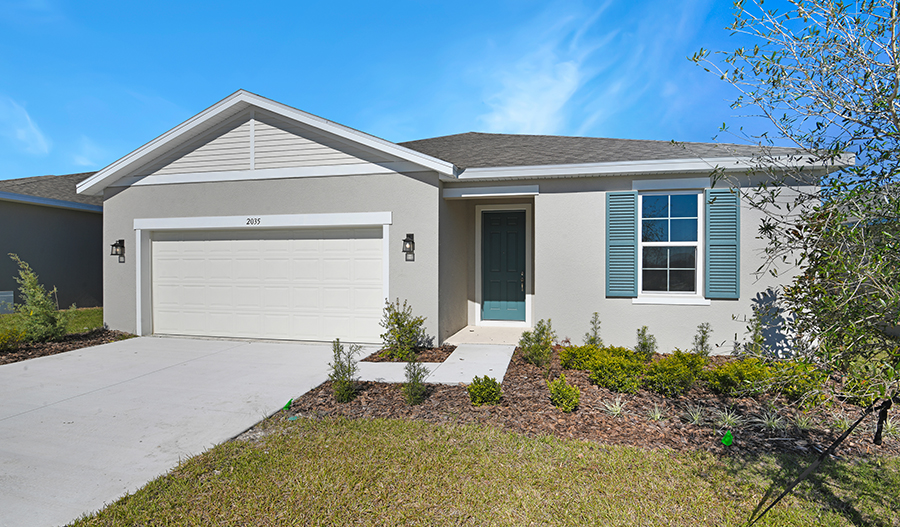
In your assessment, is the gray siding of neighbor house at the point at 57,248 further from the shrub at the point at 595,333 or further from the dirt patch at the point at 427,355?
the shrub at the point at 595,333

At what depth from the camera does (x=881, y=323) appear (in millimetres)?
2279

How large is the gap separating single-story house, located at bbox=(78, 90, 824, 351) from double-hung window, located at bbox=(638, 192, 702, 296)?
0.02 meters

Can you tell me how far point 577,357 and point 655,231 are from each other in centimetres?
273

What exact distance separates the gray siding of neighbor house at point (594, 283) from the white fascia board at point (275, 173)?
2541 mm

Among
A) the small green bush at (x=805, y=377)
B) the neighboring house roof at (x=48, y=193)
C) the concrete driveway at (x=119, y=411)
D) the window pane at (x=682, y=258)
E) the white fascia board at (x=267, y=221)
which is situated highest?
Answer: the neighboring house roof at (x=48, y=193)

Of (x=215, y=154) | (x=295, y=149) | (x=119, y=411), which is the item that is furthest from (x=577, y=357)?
(x=215, y=154)

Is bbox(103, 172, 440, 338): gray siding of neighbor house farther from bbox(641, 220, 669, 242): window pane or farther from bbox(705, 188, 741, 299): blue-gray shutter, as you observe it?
bbox(705, 188, 741, 299): blue-gray shutter

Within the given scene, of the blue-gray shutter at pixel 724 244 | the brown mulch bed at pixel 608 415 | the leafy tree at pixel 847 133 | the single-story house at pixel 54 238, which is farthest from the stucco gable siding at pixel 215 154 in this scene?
the blue-gray shutter at pixel 724 244

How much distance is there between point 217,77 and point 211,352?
7303 millimetres

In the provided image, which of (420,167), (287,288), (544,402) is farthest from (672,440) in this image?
(287,288)

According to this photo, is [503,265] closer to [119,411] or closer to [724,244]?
[724,244]

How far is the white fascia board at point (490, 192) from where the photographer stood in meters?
7.66

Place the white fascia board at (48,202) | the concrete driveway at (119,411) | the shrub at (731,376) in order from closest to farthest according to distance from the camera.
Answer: the concrete driveway at (119,411) → the shrub at (731,376) → the white fascia board at (48,202)

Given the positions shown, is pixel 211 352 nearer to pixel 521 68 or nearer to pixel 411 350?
pixel 411 350
